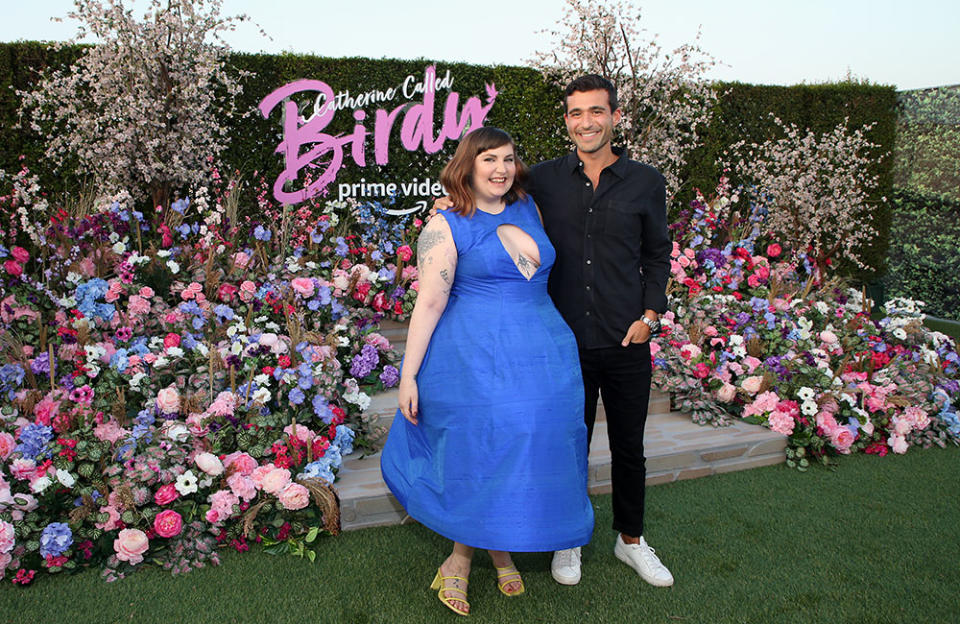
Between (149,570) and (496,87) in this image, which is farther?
(496,87)

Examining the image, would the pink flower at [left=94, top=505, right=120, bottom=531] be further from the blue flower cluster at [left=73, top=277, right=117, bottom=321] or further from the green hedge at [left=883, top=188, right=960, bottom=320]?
the green hedge at [left=883, top=188, right=960, bottom=320]

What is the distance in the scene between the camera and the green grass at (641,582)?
2537 mm

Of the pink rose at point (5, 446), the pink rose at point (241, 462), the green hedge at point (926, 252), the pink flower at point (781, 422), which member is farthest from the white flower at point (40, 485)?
the green hedge at point (926, 252)

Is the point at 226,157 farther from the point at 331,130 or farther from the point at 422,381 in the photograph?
the point at 422,381

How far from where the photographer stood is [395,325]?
529cm

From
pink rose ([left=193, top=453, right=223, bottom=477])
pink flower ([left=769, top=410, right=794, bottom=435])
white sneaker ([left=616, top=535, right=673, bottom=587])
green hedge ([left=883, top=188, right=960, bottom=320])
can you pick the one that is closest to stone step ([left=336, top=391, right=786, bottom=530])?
pink flower ([left=769, top=410, right=794, bottom=435])

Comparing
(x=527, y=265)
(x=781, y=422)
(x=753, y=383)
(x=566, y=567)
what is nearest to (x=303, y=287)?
(x=527, y=265)

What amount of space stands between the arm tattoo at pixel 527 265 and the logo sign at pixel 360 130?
493 centimetres

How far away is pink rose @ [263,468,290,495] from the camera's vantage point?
2.97 metres

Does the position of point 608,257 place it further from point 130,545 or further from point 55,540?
point 55,540

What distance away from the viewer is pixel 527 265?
243 centimetres

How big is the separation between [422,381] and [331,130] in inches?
212

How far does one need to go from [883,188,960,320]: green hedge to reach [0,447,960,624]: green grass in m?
6.77

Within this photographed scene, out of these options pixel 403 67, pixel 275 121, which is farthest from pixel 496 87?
pixel 275 121
